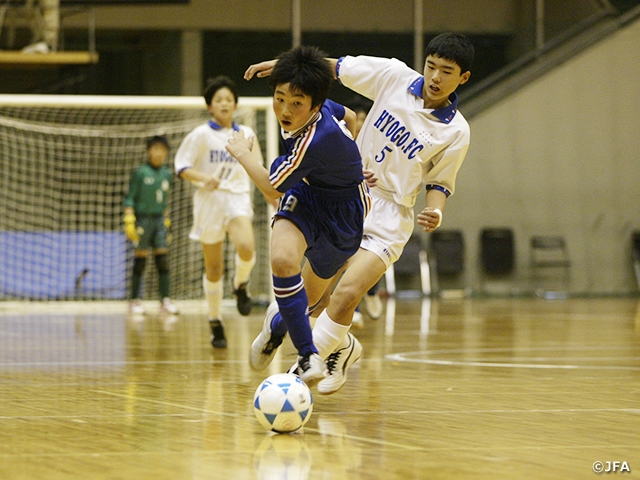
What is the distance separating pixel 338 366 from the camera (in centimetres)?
402

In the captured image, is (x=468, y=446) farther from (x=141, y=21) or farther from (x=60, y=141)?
(x=141, y=21)

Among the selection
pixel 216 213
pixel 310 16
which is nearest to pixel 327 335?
pixel 216 213

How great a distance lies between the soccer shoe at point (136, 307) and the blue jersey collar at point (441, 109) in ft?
21.5

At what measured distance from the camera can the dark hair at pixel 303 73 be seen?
3.47 metres

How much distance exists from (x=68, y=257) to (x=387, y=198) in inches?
325

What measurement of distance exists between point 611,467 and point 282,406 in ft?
3.40

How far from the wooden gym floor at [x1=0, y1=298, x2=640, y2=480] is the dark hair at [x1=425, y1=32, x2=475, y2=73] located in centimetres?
146

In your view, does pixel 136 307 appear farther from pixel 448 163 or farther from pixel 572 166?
pixel 572 166

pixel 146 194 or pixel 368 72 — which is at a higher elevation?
pixel 368 72

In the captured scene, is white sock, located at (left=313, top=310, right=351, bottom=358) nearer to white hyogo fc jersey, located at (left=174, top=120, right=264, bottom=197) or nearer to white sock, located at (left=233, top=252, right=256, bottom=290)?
white sock, located at (left=233, top=252, right=256, bottom=290)

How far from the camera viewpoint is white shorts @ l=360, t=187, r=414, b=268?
158 inches

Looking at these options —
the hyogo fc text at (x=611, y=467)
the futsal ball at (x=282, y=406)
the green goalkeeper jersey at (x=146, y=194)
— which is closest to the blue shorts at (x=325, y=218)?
the futsal ball at (x=282, y=406)

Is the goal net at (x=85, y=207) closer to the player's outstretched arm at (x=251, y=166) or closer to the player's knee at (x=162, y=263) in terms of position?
the player's knee at (x=162, y=263)

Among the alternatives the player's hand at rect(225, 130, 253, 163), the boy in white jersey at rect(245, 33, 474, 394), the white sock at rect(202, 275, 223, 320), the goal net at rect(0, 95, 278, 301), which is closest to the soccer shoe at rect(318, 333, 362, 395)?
the boy in white jersey at rect(245, 33, 474, 394)
